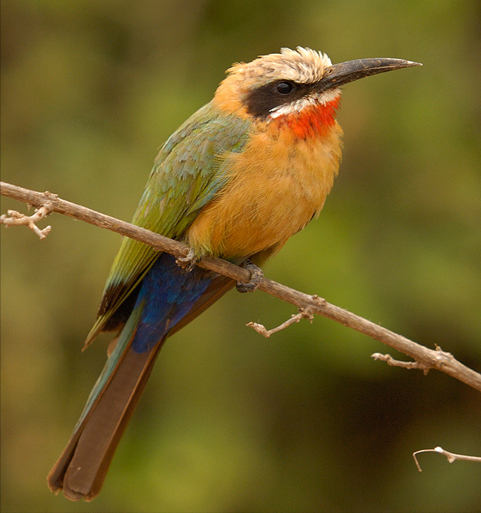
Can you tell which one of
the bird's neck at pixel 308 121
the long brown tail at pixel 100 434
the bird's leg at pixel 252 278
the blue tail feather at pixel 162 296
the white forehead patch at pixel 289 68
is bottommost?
the long brown tail at pixel 100 434

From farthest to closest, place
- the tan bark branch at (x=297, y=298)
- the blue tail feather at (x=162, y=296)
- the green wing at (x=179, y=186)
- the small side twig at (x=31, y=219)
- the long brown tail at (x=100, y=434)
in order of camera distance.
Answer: the blue tail feather at (x=162, y=296)
the long brown tail at (x=100, y=434)
the green wing at (x=179, y=186)
the tan bark branch at (x=297, y=298)
the small side twig at (x=31, y=219)

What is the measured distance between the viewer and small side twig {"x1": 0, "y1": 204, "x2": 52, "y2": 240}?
6.64 ft

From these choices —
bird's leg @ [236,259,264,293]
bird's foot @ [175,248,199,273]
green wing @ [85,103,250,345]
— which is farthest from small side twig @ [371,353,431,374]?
green wing @ [85,103,250,345]

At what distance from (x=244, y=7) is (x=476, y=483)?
2965 mm

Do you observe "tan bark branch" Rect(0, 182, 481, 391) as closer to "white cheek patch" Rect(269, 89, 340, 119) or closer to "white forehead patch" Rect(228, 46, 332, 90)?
"white cheek patch" Rect(269, 89, 340, 119)

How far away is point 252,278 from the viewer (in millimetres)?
2951

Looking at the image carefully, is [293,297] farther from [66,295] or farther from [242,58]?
[242,58]

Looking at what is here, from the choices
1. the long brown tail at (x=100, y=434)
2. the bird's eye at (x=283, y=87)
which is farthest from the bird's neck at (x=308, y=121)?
the long brown tail at (x=100, y=434)

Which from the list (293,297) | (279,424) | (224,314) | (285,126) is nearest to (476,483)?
(279,424)

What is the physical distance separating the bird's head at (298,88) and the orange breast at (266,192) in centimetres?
7

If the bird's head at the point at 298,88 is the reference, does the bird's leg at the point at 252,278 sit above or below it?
below

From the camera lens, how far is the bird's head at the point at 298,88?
290 cm

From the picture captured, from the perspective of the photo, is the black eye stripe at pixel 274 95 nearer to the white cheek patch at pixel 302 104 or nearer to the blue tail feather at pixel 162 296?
the white cheek patch at pixel 302 104

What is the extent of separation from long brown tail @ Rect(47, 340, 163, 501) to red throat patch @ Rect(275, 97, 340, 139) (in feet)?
3.84
